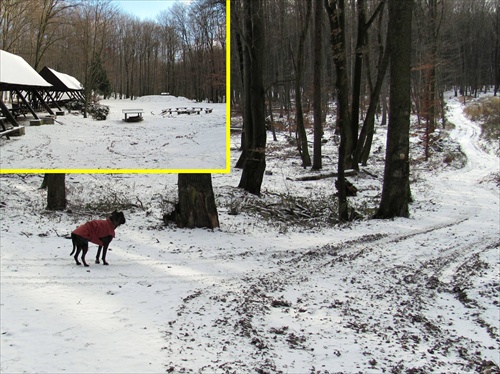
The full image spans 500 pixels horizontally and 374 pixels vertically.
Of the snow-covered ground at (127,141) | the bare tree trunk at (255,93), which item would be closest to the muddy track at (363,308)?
the snow-covered ground at (127,141)

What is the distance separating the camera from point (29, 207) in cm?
1266

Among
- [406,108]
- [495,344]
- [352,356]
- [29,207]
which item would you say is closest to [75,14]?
[352,356]

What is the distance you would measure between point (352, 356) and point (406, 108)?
27.6 ft

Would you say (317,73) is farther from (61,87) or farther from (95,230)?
(61,87)

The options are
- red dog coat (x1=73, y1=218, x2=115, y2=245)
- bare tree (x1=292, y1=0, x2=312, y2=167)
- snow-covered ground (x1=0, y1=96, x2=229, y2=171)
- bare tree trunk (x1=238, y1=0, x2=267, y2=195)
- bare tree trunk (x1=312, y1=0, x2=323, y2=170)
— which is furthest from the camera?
bare tree (x1=292, y1=0, x2=312, y2=167)

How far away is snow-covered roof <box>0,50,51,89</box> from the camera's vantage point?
76.7 inches

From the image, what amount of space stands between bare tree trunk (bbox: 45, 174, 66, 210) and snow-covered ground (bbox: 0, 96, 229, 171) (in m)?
9.67

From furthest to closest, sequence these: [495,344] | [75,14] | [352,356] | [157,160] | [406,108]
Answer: [406,108], [495,344], [352,356], [157,160], [75,14]

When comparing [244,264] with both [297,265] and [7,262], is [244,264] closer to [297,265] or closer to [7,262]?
[297,265]

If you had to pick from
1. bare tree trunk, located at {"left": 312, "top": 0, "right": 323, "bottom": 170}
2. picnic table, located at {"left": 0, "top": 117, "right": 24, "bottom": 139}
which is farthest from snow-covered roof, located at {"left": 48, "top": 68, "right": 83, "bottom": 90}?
bare tree trunk, located at {"left": 312, "top": 0, "right": 323, "bottom": 170}

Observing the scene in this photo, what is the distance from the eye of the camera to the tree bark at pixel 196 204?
1042cm

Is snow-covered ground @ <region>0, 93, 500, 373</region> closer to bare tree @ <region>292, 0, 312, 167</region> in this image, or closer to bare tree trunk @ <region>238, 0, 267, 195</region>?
bare tree trunk @ <region>238, 0, 267, 195</region>

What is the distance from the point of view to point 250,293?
700 centimetres

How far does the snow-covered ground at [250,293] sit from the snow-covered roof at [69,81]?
Result: 3636mm
